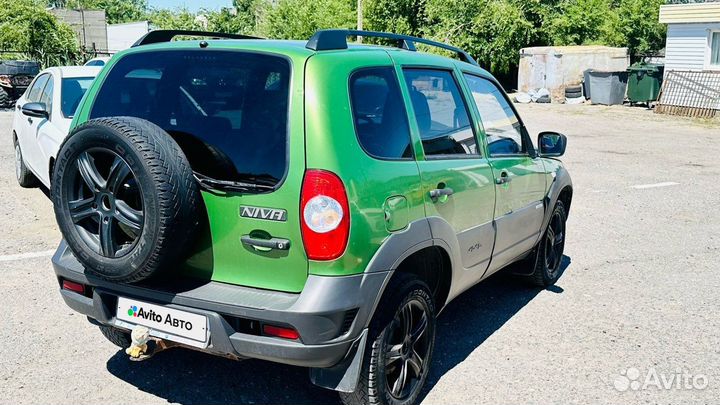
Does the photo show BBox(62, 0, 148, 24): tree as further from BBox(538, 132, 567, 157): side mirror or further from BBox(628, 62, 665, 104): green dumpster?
BBox(538, 132, 567, 157): side mirror

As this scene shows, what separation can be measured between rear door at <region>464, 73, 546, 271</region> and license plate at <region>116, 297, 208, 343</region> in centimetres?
211

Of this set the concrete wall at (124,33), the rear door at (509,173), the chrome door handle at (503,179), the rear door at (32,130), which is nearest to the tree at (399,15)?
the rear door at (32,130)

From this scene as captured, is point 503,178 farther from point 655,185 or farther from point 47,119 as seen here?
point 655,185

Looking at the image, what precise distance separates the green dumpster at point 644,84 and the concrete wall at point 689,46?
Result: 739 millimetres

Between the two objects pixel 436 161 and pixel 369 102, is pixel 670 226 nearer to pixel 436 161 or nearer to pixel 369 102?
Answer: pixel 436 161

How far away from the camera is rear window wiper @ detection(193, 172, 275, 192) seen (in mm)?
3116

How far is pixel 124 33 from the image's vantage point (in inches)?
2707

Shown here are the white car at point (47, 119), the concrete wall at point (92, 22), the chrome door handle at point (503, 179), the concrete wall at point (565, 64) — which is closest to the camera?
the chrome door handle at point (503, 179)

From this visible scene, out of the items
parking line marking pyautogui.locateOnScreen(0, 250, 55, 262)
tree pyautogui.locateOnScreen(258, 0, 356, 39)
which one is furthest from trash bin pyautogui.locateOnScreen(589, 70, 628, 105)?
parking line marking pyautogui.locateOnScreen(0, 250, 55, 262)

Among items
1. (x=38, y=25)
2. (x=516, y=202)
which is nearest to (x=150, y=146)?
(x=516, y=202)

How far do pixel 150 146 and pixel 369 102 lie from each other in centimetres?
106

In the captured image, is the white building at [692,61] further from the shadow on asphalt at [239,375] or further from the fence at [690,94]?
the shadow on asphalt at [239,375]

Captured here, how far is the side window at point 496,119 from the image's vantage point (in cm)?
452

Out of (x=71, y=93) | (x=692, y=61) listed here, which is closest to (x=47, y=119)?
(x=71, y=93)
